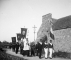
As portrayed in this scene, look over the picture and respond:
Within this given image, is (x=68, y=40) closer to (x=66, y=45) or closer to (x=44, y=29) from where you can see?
(x=66, y=45)

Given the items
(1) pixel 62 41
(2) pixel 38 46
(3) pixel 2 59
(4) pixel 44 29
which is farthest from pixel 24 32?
(4) pixel 44 29

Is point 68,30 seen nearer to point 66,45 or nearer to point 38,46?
point 66,45

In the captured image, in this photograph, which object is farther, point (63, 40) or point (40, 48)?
point (63, 40)

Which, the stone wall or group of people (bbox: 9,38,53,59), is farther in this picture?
the stone wall

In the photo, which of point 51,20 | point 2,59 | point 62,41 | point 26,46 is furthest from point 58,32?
point 51,20

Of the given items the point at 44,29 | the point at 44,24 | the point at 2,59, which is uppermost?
the point at 44,24

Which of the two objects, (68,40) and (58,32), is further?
(58,32)

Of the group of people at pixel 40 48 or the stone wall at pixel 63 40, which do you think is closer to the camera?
the group of people at pixel 40 48

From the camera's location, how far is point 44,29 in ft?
63.9

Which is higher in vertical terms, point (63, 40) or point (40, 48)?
point (63, 40)

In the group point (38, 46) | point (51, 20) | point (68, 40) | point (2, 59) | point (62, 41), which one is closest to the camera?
point (2, 59)

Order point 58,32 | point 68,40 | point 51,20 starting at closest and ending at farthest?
point 68,40 < point 58,32 < point 51,20

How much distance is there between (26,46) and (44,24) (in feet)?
44.5

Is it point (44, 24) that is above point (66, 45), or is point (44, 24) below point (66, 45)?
above
